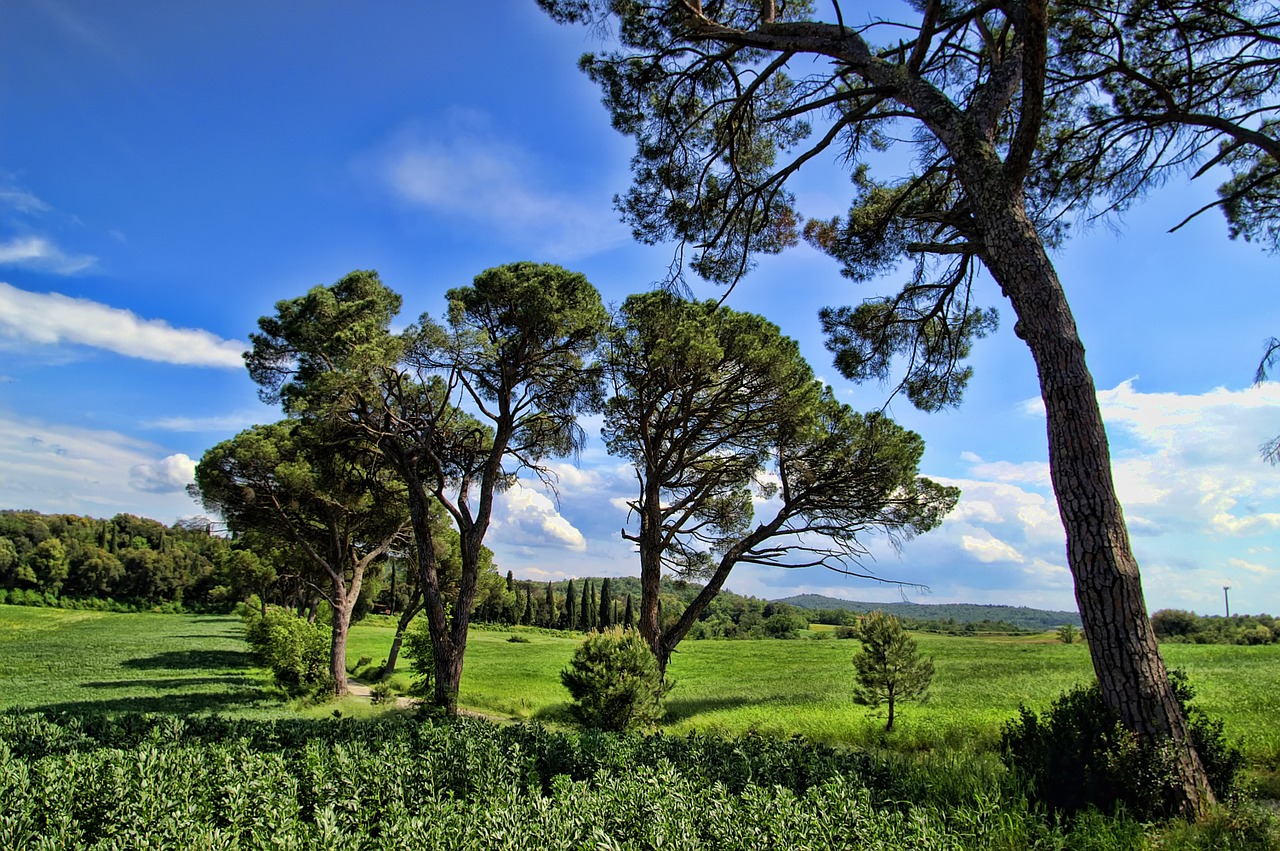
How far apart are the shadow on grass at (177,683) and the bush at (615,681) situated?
15.9 meters

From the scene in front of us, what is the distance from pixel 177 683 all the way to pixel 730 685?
20.2 meters

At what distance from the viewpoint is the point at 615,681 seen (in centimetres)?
1120

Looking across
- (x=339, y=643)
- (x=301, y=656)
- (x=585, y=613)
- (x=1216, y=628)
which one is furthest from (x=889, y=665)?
(x=585, y=613)

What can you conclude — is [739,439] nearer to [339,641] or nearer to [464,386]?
[464,386]

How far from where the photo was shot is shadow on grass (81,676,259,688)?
19.6m

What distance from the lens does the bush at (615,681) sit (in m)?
11.2

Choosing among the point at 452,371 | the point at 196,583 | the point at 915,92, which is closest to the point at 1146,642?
the point at 915,92

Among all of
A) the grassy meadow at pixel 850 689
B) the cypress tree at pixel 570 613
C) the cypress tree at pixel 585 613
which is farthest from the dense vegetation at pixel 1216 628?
the cypress tree at pixel 570 613

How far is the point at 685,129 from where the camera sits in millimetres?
7922

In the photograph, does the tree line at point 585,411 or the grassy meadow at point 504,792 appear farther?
the tree line at point 585,411

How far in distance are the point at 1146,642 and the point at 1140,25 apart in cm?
754

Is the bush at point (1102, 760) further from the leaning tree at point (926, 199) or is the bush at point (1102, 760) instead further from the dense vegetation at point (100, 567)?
the dense vegetation at point (100, 567)

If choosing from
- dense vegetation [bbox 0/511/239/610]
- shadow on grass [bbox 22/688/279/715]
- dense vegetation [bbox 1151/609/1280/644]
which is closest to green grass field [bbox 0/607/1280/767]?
shadow on grass [bbox 22/688/279/715]

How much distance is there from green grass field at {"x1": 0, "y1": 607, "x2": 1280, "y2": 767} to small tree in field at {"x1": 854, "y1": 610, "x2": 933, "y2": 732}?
79cm
